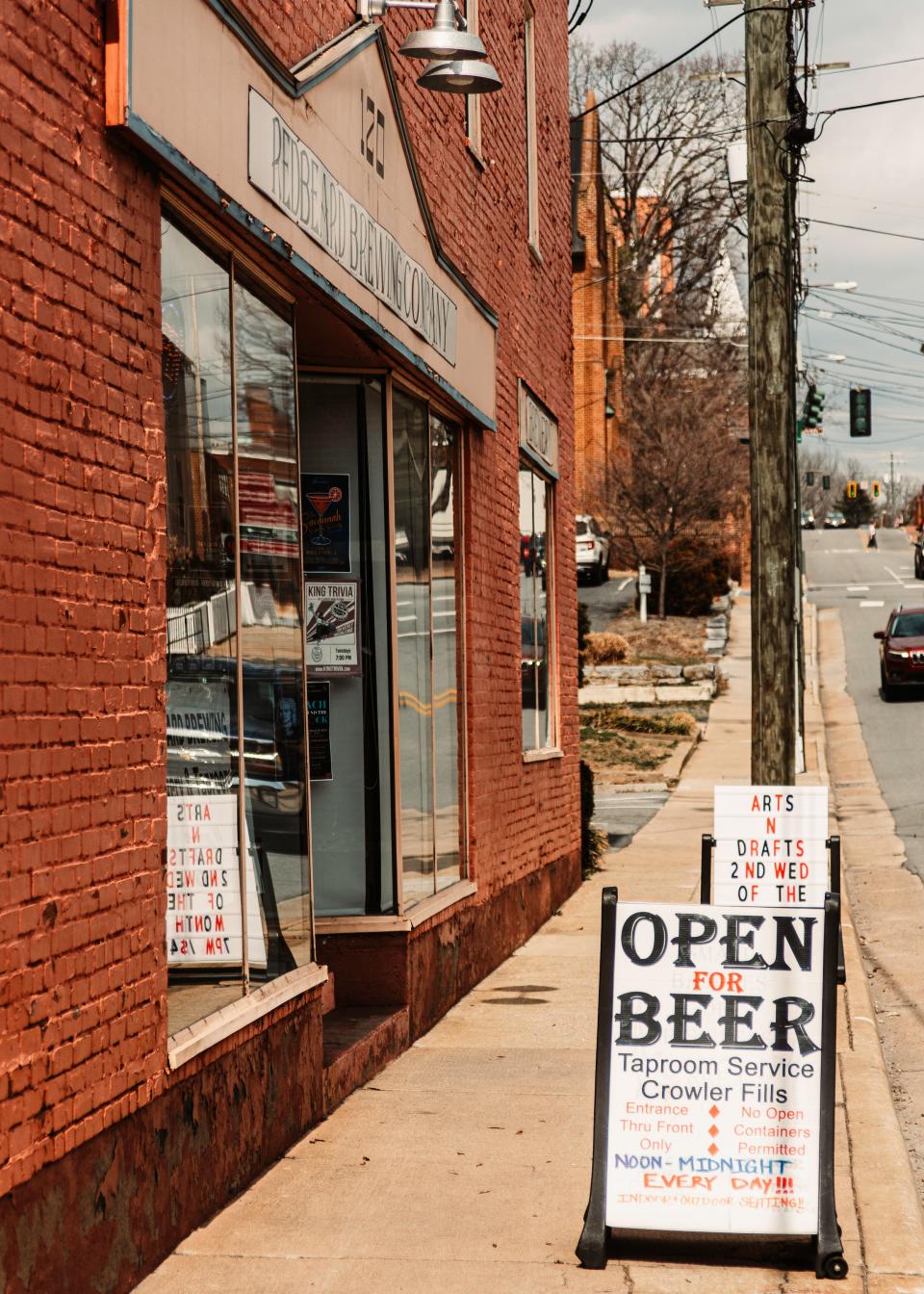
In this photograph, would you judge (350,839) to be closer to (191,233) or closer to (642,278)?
(191,233)

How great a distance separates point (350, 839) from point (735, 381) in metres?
50.7

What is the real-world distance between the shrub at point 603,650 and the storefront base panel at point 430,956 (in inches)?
961

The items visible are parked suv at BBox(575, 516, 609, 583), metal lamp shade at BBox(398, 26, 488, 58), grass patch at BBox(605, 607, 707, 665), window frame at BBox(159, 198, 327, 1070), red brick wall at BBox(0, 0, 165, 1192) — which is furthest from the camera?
parked suv at BBox(575, 516, 609, 583)

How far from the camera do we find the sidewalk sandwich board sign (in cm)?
495

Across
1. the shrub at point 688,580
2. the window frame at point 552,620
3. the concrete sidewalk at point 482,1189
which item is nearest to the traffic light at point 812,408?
the shrub at point 688,580

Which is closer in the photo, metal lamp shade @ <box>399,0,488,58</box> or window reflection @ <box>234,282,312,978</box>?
window reflection @ <box>234,282,312,978</box>

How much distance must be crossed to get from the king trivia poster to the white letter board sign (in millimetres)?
4902

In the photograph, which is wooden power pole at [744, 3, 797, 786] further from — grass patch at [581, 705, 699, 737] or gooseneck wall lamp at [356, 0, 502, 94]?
grass patch at [581, 705, 699, 737]

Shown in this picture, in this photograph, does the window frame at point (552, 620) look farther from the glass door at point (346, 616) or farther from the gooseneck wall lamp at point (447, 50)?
the gooseneck wall lamp at point (447, 50)

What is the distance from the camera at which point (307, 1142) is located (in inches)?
254

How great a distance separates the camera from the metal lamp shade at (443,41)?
6441 mm

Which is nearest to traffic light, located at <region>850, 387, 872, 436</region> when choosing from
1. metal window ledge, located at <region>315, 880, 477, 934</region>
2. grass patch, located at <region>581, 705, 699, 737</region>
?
grass patch, located at <region>581, 705, 699, 737</region>

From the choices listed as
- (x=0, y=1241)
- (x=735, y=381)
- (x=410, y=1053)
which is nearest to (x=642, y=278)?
(x=735, y=381)

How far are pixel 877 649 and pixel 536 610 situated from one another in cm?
3104
